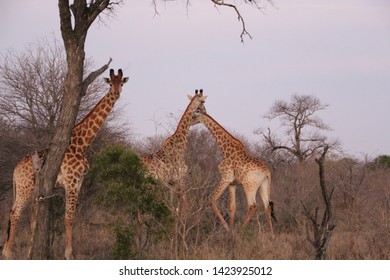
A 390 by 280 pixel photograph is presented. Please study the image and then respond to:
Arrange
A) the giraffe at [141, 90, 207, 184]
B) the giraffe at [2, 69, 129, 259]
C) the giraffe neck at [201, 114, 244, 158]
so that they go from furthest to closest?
1. the giraffe neck at [201, 114, 244, 158]
2. the giraffe at [141, 90, 207, 184]
3. the giraffe at [2, 69, 129, 259]

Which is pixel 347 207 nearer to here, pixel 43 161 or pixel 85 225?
pixel 85 225

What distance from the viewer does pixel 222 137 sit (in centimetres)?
1077

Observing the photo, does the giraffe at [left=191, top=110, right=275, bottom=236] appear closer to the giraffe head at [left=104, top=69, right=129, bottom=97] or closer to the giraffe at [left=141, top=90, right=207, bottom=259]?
the giraffe at [left=141, top=90, right=207, bottom=259]

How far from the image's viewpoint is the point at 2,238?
9.84 m

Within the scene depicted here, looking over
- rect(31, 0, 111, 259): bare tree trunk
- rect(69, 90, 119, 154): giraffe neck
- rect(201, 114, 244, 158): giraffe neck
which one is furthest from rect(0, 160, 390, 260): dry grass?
rect(201, 114, 244, 158): giraffe neck

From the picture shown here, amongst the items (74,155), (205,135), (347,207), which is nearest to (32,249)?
(74,155)

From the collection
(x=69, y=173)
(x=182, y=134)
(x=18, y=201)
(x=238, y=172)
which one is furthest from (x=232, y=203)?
(x=18, y=201)

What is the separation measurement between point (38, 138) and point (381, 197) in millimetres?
6965

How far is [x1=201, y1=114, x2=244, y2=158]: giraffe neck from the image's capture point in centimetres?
1067

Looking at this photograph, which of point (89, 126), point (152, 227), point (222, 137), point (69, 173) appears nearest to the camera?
point (152, 227)

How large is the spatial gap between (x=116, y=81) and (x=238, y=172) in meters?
2.82

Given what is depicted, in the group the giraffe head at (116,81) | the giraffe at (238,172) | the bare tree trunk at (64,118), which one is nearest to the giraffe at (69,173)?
the giraffe head at (116,81)

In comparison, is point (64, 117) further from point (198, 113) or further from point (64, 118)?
point (198, 113)

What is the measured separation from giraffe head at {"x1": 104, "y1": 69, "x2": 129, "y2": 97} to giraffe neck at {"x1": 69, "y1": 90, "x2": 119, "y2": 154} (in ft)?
0.20
